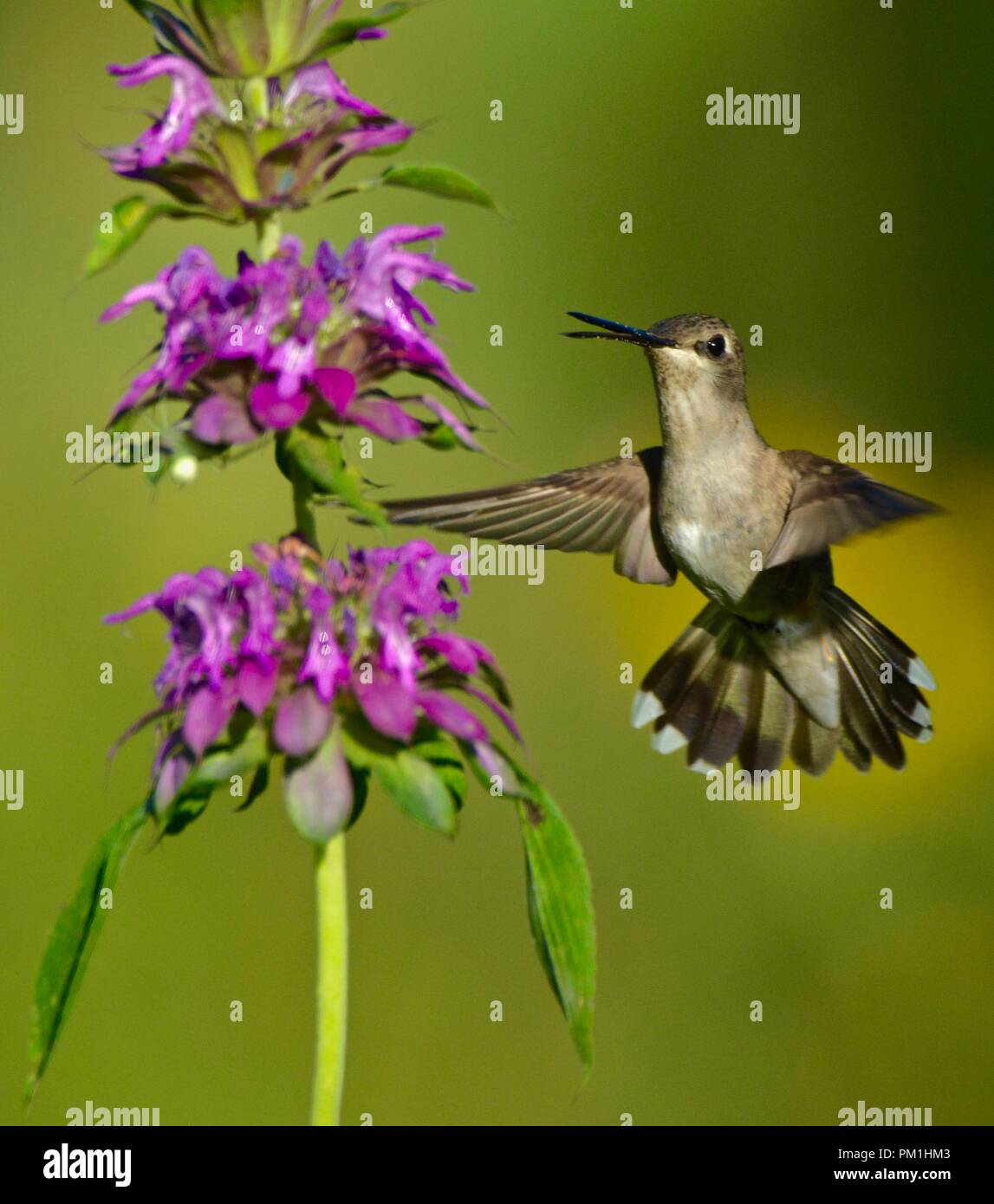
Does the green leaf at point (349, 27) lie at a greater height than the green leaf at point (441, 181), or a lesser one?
greater

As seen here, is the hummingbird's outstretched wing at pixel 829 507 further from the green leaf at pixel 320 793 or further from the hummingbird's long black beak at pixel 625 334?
the green leaf at pixel 320 793

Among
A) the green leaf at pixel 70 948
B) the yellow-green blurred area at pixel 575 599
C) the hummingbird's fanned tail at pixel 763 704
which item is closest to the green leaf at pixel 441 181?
the green leaf at pixel 70 948

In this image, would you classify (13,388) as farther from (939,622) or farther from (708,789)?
(939,622)

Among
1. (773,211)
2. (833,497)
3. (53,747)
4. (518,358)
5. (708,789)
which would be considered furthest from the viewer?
(773,211)

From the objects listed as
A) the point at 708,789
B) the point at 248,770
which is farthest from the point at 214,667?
the point at 708,789

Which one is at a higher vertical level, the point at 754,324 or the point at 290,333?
the point at 754,324

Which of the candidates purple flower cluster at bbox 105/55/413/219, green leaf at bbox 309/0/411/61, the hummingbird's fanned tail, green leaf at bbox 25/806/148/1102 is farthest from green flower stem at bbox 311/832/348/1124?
the hummingbird's fanned tail

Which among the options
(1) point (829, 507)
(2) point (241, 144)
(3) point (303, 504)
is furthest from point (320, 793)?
(1) point (829, 507)

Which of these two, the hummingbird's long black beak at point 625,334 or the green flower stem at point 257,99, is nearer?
the green flower stem at point 257,99
